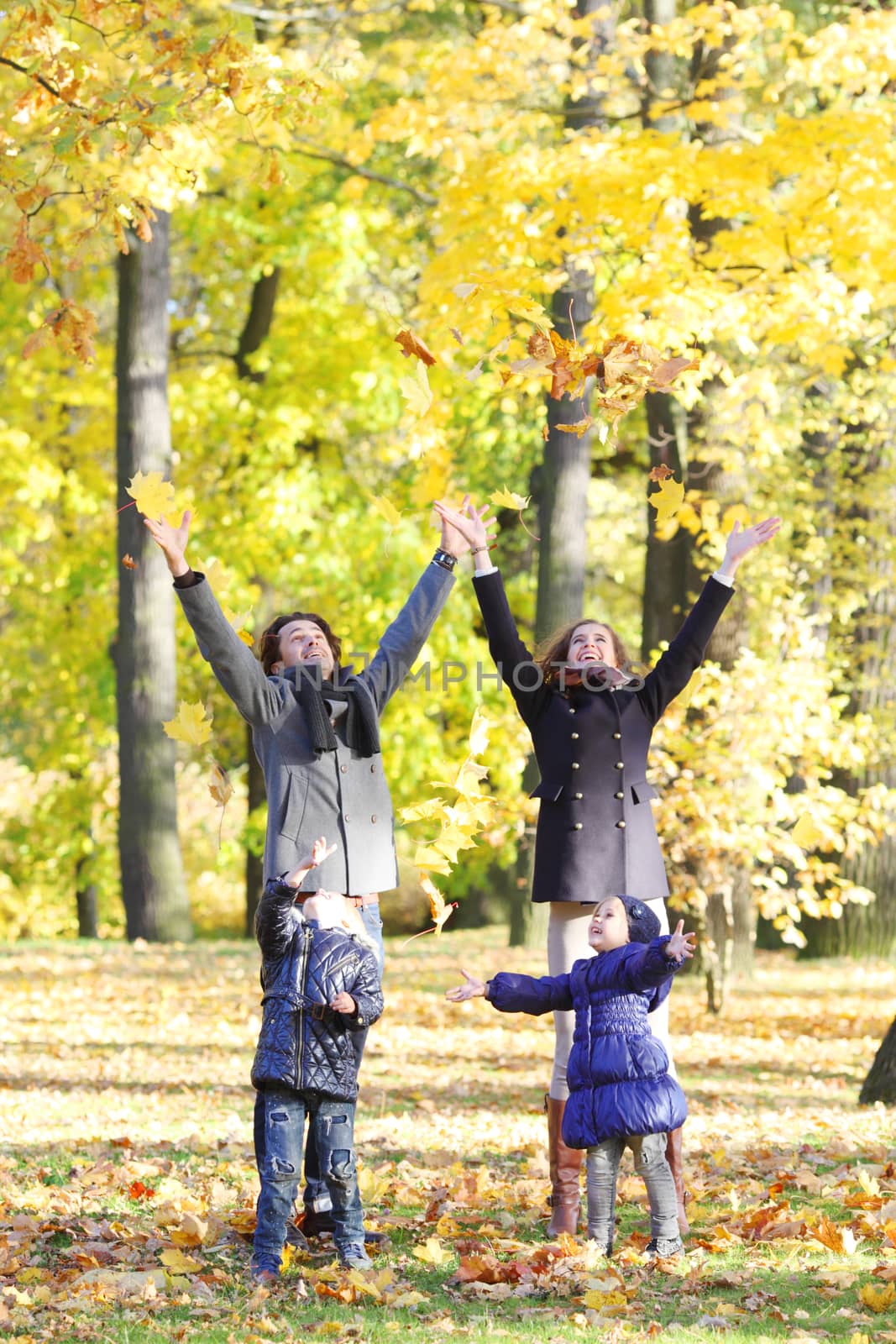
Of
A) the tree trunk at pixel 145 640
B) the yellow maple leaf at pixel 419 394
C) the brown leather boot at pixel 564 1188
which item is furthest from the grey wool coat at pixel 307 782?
the tree trunk at pixel 145 640

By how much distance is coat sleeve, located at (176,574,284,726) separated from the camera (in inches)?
182

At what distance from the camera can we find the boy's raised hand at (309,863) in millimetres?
4418

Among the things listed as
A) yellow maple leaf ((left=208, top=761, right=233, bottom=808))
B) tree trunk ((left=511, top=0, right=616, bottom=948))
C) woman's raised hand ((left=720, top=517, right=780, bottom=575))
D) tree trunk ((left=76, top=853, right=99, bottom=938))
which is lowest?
tree trunk ((left=76, top=853, right=99, bottom=938))

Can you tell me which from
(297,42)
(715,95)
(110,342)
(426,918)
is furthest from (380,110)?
(426,918)

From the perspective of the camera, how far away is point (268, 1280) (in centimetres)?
447

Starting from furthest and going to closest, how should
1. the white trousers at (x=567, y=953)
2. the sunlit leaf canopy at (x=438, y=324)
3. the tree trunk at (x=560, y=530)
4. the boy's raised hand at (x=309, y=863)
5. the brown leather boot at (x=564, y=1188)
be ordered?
1. the tree trunk at (x=560, y=530)
2. the sunlit leaf canopy at (x=438, y=324)
3. the white trousers at (x=567, y=953)
4. the brown leather boot at (x=564, y=1188)
5. the boy's raised hand at (x=309, y=863)

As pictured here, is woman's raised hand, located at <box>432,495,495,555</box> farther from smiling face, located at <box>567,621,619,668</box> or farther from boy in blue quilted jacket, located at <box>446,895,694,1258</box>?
boy in blue quilted jacket, located at <box>446,895,694,1258</box>

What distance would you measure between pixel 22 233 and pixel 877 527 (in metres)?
9.84

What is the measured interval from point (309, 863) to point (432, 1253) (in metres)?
1.32

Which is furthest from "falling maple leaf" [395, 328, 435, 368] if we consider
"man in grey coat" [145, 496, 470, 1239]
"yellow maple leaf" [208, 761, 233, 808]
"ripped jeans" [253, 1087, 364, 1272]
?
"ripped jeans" [253, 1087, 364, 1272]

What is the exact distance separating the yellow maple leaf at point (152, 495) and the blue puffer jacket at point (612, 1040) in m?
1.75

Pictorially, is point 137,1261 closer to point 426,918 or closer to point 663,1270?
point 663,1270

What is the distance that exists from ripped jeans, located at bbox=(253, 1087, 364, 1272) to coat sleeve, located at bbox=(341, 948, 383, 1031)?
239 mm

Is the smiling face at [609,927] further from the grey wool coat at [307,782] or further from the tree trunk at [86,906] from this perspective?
the tree trunk at [86,906]
